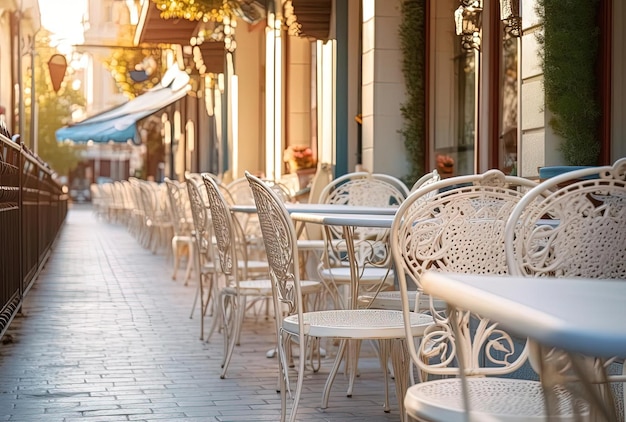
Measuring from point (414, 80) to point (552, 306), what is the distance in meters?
7.50

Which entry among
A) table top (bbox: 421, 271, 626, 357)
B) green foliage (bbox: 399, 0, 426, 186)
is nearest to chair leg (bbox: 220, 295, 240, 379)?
table top (bbox: 421, 271, 626, 357)

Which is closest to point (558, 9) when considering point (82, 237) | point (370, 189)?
point (370, 189)

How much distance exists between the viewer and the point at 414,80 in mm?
8695

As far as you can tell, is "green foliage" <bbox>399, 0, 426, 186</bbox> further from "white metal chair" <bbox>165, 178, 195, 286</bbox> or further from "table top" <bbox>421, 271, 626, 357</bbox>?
"table top" <bbox>421, 271, 626, 357</bbox>

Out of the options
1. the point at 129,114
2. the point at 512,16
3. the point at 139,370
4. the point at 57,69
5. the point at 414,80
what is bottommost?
the point at 139,370

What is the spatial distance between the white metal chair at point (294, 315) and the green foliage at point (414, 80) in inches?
191

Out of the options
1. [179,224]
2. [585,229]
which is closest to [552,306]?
[585,229]

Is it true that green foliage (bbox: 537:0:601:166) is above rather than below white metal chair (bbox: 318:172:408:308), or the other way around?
above

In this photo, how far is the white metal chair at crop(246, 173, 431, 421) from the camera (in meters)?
3.38

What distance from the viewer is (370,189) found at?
21.8ft

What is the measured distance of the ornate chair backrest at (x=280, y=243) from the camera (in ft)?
11.8

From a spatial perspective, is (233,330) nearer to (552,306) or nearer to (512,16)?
(512,16)

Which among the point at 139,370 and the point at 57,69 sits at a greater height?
the point at 57,69

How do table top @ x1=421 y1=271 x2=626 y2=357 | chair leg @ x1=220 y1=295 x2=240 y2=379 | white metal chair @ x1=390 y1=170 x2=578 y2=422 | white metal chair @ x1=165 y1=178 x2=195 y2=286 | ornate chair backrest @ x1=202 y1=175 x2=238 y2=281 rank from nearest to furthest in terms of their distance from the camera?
table top @ x1=421 y1=271 x2=626 y2=357
white metal chair @ x1=390 y1=170 x2=578 y2=422
ornate chair backrest @ x1=202 y1=175 x2=238 y2=281
chair leg @ x1=220 y1=295 x2=240 y2=379
white metal chair @ x1=165 y1=178 x2=195 y2=286
